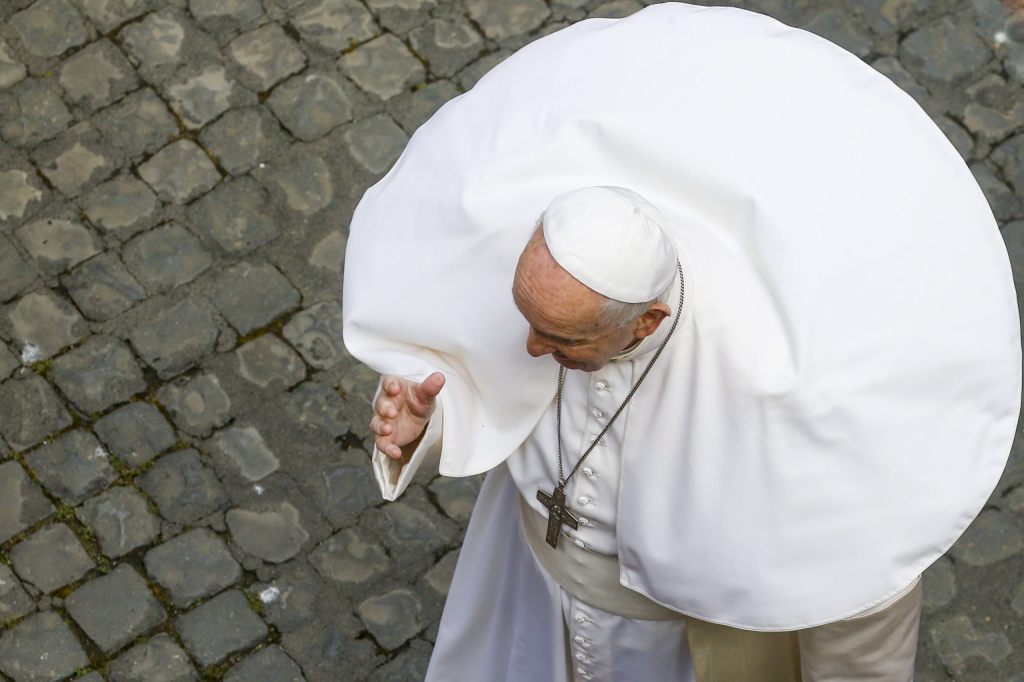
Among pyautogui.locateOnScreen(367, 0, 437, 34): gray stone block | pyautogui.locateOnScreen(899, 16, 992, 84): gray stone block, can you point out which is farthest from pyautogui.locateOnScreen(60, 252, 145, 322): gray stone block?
pyautogui.locateOnScreen(899, 16, 992, 84): gray stone block

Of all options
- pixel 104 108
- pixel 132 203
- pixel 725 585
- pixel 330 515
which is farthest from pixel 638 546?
pixel 104 108

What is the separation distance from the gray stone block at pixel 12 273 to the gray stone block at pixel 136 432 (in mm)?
663

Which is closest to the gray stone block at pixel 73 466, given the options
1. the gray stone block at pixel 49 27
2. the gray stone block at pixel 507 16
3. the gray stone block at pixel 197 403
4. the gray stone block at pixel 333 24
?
the gray stone block at pixel 197 403

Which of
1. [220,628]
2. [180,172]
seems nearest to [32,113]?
[180,172]

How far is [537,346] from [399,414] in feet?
1.69

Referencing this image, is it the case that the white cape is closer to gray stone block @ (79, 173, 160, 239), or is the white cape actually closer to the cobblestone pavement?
the cobblestone pavement

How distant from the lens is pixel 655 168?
2.55m

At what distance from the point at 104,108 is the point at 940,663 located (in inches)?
151

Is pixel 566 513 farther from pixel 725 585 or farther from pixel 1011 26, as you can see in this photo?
pixel 1011 26

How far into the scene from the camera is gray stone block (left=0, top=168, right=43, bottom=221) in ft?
16.8

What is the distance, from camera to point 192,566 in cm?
449

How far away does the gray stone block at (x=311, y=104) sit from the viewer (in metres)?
5.32

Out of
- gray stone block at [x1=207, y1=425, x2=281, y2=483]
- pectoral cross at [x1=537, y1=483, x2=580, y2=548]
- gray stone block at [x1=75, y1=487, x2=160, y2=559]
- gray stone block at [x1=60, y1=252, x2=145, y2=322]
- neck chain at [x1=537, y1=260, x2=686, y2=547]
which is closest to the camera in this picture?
neck chain at [x1=537, y1=260, x2=686, y2=547]

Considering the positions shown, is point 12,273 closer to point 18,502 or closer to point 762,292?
point 18,502
